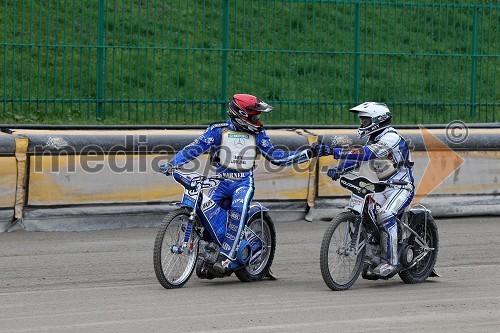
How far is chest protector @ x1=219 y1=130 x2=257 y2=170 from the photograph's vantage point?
1052cm

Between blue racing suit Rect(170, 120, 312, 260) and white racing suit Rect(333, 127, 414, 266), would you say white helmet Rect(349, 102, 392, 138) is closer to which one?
white racing suit Rect(333, 127, 414, 266)

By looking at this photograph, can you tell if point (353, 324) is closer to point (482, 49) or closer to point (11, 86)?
point (11, 86)

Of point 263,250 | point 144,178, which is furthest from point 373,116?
point 144,178

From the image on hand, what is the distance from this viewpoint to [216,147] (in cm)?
1062

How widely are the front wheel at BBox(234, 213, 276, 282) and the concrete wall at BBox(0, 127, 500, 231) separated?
3.30 meters

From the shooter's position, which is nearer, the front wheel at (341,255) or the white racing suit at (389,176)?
the front wheel at (341,255)

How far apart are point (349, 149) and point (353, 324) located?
2289 millimetres

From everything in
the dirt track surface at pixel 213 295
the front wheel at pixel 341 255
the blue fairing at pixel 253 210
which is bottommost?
the dirt track surface at pixel 213 295

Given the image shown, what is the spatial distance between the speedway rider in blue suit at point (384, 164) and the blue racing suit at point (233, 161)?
495 millimetres

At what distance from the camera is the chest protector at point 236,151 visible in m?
10.5

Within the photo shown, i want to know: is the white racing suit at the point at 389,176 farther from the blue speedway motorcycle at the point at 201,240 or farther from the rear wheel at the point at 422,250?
the blue speedway motorcycle at the point at 201,240

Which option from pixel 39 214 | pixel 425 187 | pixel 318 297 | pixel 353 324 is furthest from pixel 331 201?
pixel 353 324

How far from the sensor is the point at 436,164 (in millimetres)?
15477

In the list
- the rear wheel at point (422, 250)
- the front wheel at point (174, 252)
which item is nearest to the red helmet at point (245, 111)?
the front wheel at point (174, 252)
